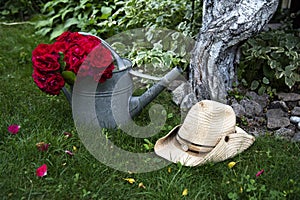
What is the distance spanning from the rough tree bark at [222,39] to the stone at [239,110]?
3.7 inches

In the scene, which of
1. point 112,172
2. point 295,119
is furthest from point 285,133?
point 112,172

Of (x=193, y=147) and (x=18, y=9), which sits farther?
(x=18, y=9)

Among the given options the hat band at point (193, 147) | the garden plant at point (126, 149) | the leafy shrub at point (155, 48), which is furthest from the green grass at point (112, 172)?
the leafy shrub at point (155, 48)

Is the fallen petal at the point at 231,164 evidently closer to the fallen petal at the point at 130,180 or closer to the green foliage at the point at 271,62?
the fallen petal at the point at 130,180

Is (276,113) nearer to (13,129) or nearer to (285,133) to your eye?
(285,133)

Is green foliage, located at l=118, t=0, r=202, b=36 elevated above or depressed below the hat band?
above

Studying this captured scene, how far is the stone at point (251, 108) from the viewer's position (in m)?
2.99

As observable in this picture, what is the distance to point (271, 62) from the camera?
319 cm

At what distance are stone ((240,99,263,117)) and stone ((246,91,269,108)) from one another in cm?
7

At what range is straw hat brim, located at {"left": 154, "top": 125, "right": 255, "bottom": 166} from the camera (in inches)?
90.1

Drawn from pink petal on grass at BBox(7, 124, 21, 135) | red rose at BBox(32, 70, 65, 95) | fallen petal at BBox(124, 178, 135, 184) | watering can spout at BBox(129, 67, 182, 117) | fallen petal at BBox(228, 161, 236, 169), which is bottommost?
fallen petal at BBox(228, 161, 236, 169)

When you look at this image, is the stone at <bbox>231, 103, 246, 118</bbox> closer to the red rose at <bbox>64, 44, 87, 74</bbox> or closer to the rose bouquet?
the rose bouquet

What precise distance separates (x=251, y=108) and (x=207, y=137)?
32.3 inches

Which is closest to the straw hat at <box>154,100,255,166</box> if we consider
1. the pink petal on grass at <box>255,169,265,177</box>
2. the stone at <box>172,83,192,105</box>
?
the pink petal on grass at <box>255,169,265,177</box>
